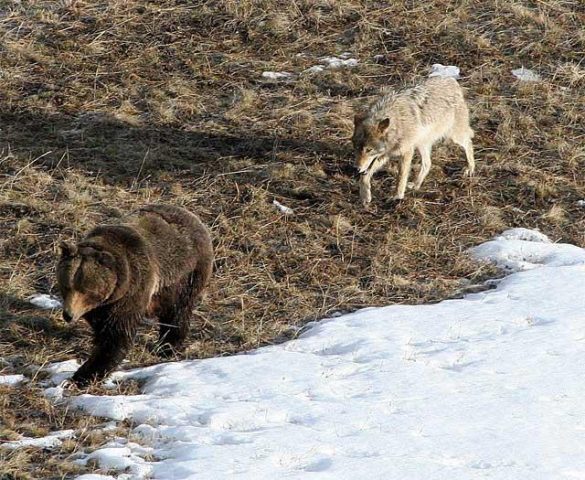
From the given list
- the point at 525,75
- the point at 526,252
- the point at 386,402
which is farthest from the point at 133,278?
the point at 525,75

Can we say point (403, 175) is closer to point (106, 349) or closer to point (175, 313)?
point (175, 313)

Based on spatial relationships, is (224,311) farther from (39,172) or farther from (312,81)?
(312,81)

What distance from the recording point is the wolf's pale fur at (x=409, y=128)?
1208 centimetres

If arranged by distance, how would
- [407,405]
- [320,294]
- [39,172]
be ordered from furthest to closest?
[39,172]
[320,294]
[407,405]

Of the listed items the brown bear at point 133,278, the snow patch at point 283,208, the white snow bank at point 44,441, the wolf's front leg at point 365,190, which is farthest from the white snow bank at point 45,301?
the wolf's front leg at point 365,190

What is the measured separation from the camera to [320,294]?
10.2 m

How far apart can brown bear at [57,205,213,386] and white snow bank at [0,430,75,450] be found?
0.85 m

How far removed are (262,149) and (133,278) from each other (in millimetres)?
5116

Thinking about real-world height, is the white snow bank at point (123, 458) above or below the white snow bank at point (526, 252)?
above

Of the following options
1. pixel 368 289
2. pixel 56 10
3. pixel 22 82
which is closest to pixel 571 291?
pixel 368 289

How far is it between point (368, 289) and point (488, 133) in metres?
4.32

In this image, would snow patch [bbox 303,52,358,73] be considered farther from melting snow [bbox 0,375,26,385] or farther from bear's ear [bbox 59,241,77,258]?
melting snow [bbox 0,375,26,385]

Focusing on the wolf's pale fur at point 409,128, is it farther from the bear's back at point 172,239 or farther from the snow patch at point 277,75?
the bear's back at point 172,239

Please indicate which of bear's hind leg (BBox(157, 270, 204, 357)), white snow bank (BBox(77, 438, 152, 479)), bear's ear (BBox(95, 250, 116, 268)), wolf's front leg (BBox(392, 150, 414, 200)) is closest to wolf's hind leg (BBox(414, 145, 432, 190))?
wolf's front leg (BBox(392, 150, 414, 200))
